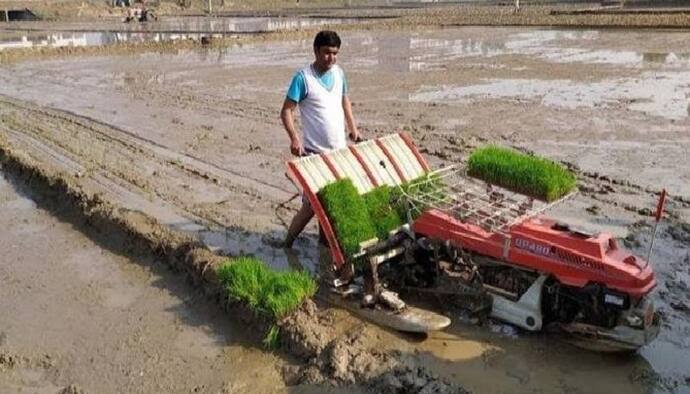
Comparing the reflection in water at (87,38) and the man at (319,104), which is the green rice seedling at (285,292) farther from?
the reflection in water at (87,38)

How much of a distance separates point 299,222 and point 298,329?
65.4 inches

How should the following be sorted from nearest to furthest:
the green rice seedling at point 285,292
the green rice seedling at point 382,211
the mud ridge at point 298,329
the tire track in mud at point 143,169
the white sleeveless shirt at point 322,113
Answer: the mud ridge at point 298,329, the green rice seedling at point 285,292, the green rice seedling at point 382,211, the white sleeveless shirt at point 322,113, the tire track in mud at point 143,169

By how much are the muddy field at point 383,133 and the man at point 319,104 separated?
1.18 m

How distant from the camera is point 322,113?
6.11m

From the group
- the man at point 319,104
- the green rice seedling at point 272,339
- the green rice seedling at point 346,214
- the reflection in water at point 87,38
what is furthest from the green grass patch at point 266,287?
the reflection in water at point 87,38

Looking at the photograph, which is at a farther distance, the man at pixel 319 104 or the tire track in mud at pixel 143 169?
the tire track in mud at pixel 143 169

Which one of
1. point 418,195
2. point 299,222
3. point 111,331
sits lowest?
point 111,331

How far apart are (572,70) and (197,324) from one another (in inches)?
583

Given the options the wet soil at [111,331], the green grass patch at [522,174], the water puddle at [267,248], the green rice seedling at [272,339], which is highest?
the green grass patch at [522,174]

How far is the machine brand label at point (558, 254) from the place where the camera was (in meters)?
4.49

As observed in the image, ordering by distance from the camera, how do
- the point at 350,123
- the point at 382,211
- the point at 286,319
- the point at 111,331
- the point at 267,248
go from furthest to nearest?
the point at 267,248
the point at 350,123
the point at 382,211
the point at 111,331
the point at 286,319

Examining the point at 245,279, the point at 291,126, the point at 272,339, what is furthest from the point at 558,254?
the point at 291,126

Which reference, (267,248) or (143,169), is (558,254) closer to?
(267,248)

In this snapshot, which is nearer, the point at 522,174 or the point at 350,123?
the point at 522,174
